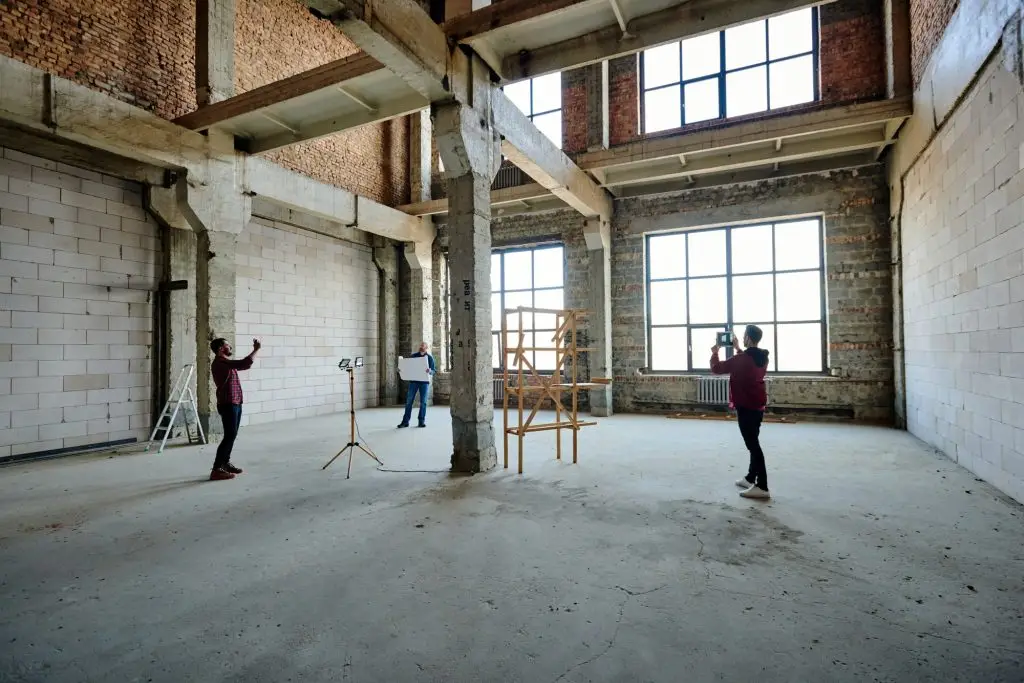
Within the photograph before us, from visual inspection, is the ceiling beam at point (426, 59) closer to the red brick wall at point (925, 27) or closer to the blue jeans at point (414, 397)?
the blue jeans at point (414, 397)

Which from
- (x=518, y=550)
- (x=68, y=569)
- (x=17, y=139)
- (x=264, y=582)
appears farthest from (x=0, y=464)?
(x=518, y=550)

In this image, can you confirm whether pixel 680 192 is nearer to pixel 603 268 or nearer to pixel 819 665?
pixel 603 268

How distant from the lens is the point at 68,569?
3.14 metres

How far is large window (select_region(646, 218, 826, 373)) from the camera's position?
9.49 meters

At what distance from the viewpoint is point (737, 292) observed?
33.0ft

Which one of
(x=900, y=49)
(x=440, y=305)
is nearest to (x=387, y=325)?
(x=440, y=305)

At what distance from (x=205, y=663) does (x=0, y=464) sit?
6299 mm

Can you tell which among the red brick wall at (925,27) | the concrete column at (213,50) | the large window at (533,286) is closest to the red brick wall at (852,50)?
the red brick wall at (925,27)

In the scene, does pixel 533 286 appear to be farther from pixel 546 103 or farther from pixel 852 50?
pixel 852 50

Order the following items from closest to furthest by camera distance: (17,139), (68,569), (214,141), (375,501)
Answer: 1. (68,569)
2. (375,501)
3. (17,139)
4. (214,141)

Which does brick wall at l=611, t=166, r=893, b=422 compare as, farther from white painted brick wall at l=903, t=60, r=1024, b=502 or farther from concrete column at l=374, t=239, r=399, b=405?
concrete column at l=374, t=239, r=399, b=405

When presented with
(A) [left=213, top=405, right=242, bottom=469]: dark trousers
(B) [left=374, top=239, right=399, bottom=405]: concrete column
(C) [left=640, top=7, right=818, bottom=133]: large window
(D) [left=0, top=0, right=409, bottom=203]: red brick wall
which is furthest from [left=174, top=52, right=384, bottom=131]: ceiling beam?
(C) [left=640, top=7, right=818, bottom=133]: large window

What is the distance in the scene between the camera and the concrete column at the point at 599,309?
10.3 metres

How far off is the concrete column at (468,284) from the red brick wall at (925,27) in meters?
5.40
